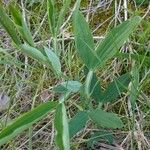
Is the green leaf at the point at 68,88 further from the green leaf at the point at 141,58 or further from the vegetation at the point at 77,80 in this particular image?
the green leaf at the point at 141,58

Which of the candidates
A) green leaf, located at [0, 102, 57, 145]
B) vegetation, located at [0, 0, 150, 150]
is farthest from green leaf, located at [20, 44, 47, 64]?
green leaf, located at [0, 102, 57, 145]

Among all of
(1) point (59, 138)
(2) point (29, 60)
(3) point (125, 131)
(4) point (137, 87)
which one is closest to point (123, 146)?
(3) point (125, 131)

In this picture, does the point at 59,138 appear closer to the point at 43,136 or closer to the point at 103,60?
the point at 103,60

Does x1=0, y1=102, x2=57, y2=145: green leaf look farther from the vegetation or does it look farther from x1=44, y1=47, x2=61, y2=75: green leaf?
x1=44, y1=47, x2=61, y2=75: green leaf

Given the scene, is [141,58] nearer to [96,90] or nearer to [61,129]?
[96,90]

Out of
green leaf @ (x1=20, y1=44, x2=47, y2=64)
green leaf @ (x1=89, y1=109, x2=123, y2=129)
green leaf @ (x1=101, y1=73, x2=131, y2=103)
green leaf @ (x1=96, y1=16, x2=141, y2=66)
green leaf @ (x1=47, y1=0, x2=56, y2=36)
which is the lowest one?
green leaf @ (x1=89, y1=109, x2=123, y2=129)

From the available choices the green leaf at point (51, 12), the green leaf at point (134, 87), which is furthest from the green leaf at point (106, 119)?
the green leaf at point (51, 12)
